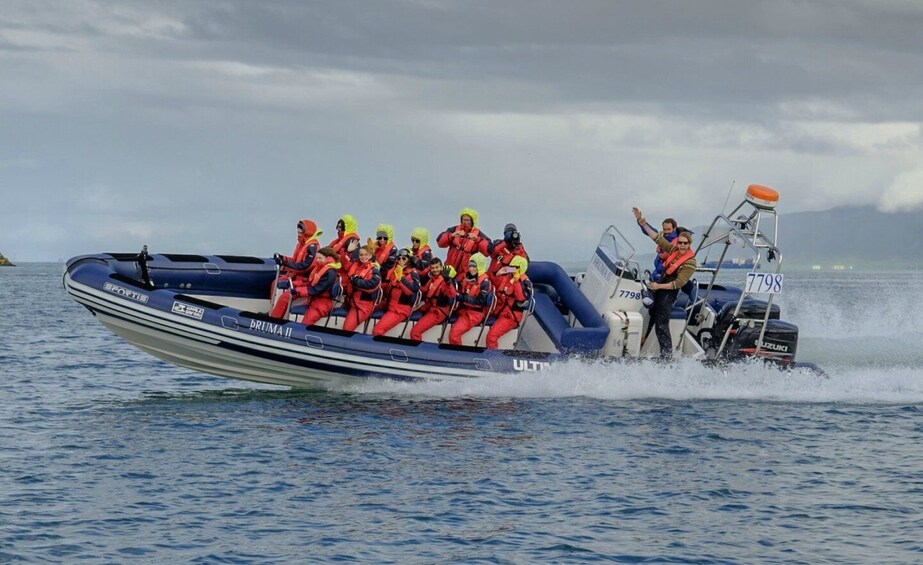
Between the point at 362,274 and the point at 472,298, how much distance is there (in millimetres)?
1317

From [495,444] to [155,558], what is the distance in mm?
4091

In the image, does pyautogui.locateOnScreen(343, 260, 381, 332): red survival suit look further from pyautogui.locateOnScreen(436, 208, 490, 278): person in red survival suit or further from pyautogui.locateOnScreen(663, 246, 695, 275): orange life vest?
pyautogui.locateOnScreen(663, 246, 695, 275): orange life vest

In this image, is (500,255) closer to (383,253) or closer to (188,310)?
(383,253)

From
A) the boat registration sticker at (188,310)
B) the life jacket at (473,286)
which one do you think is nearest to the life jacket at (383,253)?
the life jacket at (473,286)

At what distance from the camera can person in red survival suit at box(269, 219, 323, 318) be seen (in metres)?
13.0

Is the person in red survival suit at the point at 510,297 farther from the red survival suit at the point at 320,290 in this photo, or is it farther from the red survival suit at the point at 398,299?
the red survival suit at the point at 320,290

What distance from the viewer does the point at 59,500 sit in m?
8.82

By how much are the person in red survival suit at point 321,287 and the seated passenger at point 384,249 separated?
0.56 meters

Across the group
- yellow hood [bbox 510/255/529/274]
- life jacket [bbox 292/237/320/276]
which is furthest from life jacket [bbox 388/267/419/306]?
yellow hood [bbox 510/255/529/274]

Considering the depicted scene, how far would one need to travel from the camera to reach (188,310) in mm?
12266

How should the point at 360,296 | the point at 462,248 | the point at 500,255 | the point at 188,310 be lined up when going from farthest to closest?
the point at 462,248 < the point at 500,255 < the point at 360,296 < the point at 188,310

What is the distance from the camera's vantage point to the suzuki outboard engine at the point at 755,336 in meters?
13.1

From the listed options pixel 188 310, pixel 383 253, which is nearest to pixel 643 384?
pixel 383 253

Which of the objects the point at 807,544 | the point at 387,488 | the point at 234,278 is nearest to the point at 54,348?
the point at 234,278
